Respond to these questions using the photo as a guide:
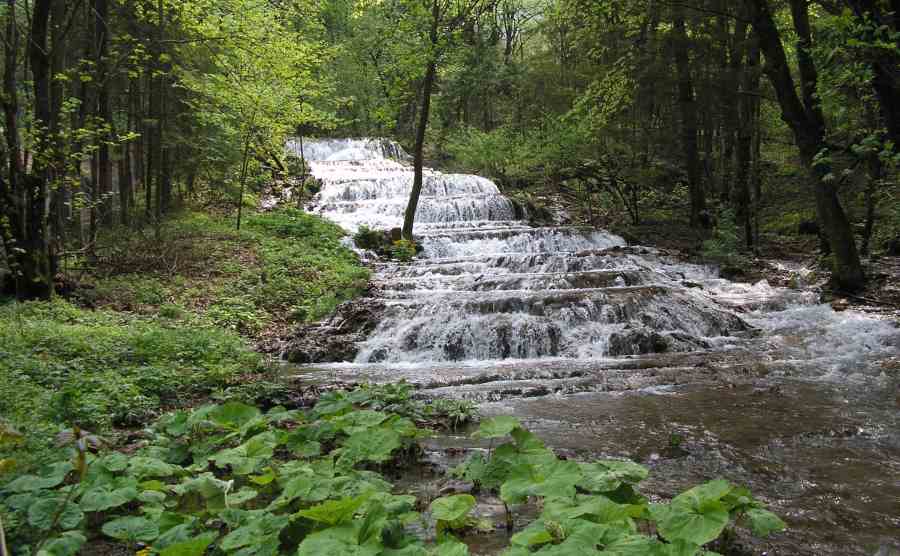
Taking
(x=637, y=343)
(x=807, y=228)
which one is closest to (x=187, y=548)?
(x=637, y=343)

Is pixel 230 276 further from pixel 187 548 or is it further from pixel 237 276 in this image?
pixel 187 548

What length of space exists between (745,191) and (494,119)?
21.7 meters

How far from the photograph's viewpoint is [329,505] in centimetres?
198

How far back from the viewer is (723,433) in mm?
4488

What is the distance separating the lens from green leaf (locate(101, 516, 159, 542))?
2080mm

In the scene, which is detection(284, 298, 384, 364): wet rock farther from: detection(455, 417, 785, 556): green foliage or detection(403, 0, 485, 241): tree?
detection(455, 417, 785, 556): green foliage

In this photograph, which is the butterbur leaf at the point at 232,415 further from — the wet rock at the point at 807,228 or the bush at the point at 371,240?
the wet rock at the point at 807,228

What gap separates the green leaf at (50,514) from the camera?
2.06 metres

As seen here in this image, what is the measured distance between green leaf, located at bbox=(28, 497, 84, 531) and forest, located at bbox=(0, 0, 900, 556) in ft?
0.07

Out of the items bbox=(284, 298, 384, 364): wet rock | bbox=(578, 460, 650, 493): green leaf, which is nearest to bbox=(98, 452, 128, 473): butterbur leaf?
bbox=(578, 460, 650, 493): green leaf

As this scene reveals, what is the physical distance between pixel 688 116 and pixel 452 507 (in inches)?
608

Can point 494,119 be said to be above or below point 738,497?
above

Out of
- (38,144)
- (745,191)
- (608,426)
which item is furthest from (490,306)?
(745,191)

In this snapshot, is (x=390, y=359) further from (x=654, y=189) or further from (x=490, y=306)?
(x=654, y=189)
